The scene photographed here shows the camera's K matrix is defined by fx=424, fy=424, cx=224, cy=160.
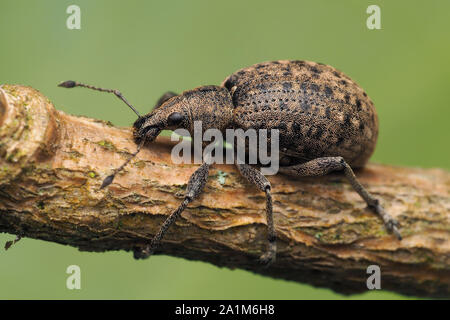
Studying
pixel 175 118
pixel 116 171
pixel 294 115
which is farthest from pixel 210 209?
pixel 294 115

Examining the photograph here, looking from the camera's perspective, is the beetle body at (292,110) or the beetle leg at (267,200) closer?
the beetle leg at (267,200)

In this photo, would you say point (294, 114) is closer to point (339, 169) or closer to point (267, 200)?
point (339, 169)

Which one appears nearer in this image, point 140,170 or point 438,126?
point 140,170

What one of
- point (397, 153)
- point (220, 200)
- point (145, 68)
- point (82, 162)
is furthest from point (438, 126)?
point (82, 162)

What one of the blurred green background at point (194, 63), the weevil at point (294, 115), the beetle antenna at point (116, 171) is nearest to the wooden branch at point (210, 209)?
the beetle antenna at point (116, 171)

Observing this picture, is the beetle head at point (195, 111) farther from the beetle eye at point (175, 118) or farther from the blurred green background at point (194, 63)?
the blurred green background at point (194, 63)

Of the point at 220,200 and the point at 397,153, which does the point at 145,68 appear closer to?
the point at 220,200

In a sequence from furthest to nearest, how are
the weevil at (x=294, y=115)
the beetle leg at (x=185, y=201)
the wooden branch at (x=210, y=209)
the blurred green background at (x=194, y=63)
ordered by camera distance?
the blurred green background at (x=194, y=63) → the weevil at (x=294, y=115) → the beetle leg at (x=185, y=201) → the wooden branch at (x=210, y=209)
